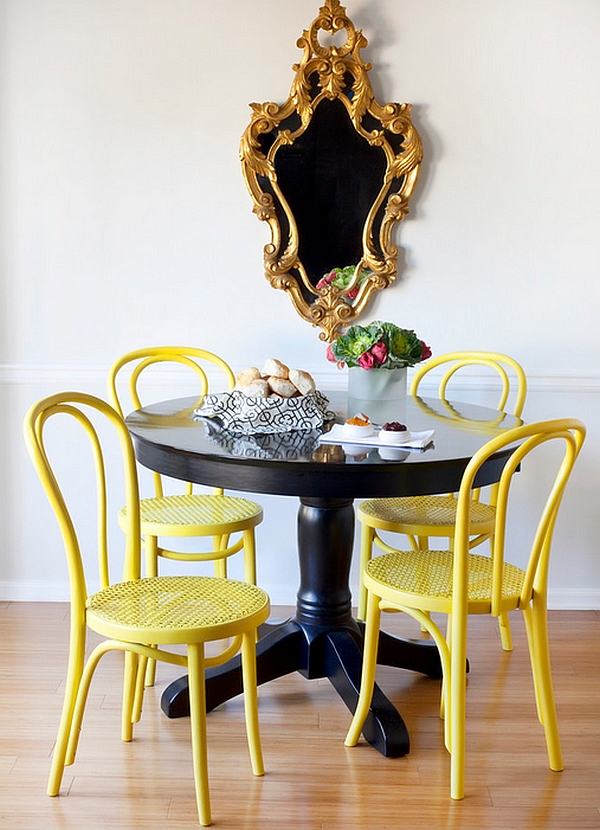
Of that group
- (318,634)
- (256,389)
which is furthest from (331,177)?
(318,634)

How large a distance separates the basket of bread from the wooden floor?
32.0 inches

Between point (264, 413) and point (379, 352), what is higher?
point (379, 352)

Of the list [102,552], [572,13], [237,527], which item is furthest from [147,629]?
[572,13]

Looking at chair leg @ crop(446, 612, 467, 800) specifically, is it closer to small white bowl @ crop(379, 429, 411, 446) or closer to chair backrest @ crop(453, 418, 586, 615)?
chair backrest @ crop(453, 418, 586, 615)

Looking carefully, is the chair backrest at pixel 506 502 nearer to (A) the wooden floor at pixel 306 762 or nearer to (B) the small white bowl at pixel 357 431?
(B) the small white bowl at pixel 357 431

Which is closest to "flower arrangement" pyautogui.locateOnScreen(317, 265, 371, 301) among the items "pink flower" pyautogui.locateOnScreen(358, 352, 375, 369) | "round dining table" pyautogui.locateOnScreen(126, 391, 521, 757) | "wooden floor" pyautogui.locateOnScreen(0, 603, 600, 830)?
"round dining table" pyautogui.locateOnScreen(126, 391, 521, 757)

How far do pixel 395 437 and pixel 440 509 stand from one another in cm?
65

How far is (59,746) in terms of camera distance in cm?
212

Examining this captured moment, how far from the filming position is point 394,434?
2.30 metres

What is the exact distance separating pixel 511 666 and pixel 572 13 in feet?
7.29

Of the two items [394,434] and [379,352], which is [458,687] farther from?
[379,352]

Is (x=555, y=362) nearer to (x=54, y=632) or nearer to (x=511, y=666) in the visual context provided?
(x=511, y=666)

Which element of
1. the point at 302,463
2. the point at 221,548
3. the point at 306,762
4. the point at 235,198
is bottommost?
the point at 306,762

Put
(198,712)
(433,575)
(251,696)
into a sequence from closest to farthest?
(198,712) → (251,696) → (433,575)
